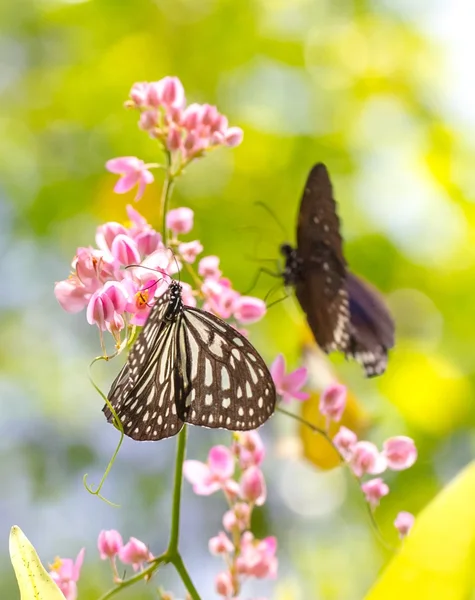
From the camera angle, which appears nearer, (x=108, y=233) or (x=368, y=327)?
(x=108, y=233)

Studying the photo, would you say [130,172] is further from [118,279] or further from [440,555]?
[440,555]

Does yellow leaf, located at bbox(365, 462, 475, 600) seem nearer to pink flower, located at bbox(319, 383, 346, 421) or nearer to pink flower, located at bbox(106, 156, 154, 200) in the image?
pink flower, located at bbox(319, 383, 346, 421)

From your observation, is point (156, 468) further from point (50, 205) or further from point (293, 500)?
point (50, 205)

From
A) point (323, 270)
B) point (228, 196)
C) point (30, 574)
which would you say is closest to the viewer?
point (30, 574)

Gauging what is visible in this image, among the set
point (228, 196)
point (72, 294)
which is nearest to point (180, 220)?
point (72, 294)

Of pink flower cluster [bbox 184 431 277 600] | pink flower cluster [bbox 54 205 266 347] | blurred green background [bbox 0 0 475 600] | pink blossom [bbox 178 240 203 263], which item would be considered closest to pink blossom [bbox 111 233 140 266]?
pink flower cluster [bbox 54 205 266 347]

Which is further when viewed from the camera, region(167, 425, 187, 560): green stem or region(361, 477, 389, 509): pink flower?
region(361, 477, 389, 509): pink flower
